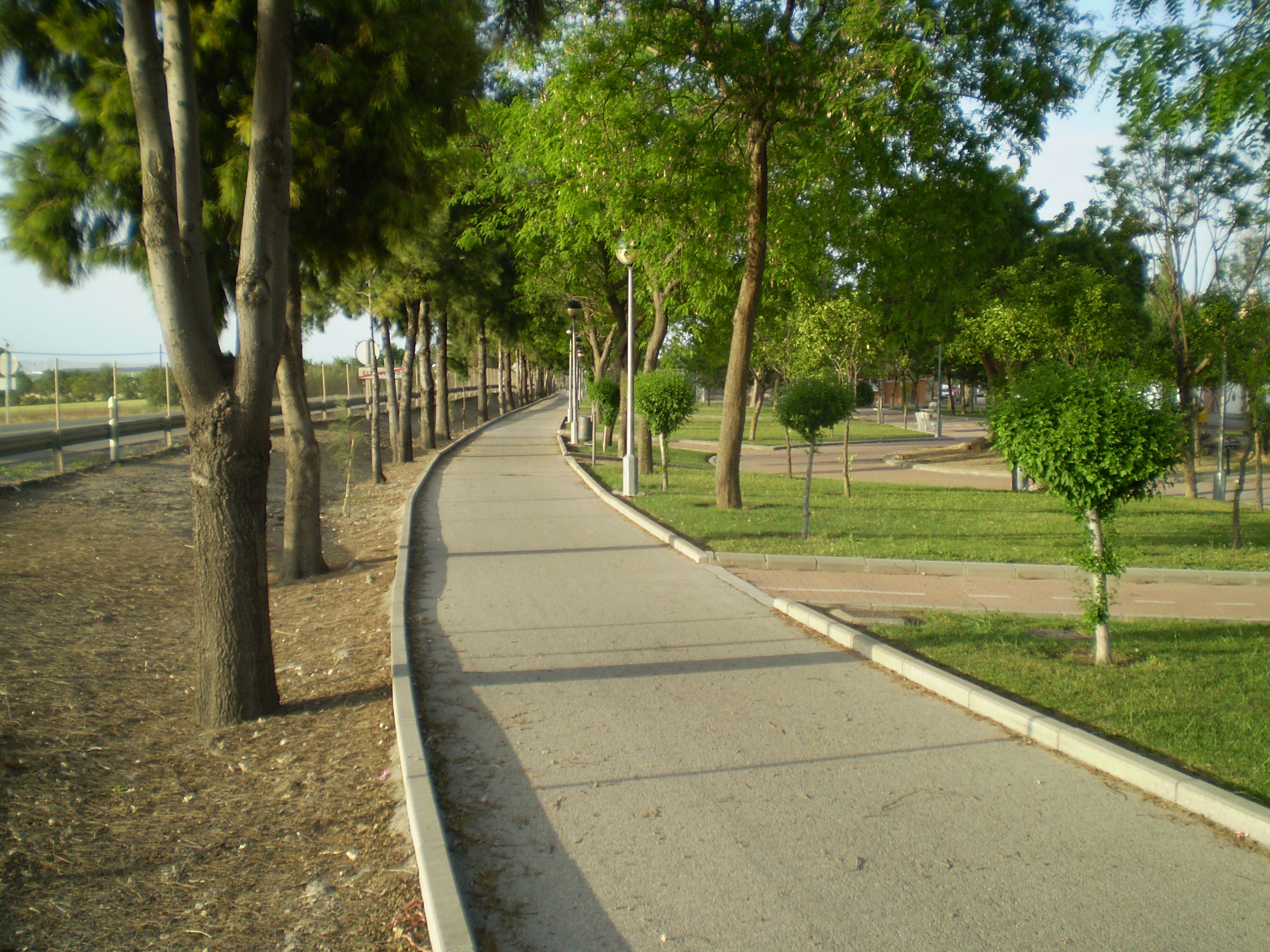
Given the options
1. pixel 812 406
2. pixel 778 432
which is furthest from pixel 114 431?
pixel 778 432

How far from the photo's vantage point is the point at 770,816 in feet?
14.9

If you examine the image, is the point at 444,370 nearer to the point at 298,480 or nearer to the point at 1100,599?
the point at 298,480

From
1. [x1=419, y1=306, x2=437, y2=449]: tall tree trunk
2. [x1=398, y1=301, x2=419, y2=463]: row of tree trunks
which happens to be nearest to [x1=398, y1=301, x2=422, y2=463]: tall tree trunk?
[x1=398, y1=301, x2=419, y2=463]: row of tree trunks

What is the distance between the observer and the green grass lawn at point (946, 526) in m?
11.6

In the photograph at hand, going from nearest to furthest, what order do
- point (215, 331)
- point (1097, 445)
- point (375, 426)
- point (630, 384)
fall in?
point (215, 331) → point (1097, 445) → point (630, 384) → point (375, 426)

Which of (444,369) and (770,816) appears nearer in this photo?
(770,816)

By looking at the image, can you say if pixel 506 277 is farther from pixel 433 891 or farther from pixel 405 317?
pixel 433 891

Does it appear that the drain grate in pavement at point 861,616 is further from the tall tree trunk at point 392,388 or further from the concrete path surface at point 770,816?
the tall tree trunk at point 392,388

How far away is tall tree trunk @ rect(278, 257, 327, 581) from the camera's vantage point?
11.0m

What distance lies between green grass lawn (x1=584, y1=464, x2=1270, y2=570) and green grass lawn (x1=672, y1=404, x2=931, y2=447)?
59.1 feet

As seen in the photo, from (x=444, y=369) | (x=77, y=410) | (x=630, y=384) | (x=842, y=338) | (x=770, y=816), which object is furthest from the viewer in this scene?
(x=444, y=369)

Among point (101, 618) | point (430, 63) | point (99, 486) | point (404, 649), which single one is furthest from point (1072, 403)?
point (99, 486)

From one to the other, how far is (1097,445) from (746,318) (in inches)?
351

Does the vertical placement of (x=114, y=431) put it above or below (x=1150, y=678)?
above
